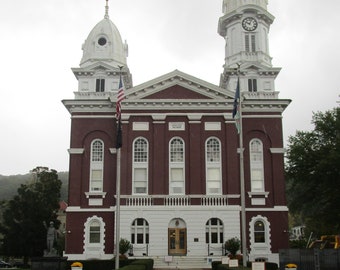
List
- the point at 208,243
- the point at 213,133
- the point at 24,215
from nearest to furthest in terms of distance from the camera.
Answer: the point at 208,243, the point at 213,133, the point at 24,215

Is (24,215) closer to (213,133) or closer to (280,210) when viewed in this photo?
(213,133)

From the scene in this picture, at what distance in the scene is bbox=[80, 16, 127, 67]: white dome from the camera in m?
50.8

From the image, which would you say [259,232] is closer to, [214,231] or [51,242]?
[214,231]

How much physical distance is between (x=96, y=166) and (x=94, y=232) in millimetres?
5723

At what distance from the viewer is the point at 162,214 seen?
4219cm

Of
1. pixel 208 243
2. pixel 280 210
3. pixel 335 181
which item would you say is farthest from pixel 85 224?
pixel 335 181

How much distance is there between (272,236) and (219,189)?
604 cm

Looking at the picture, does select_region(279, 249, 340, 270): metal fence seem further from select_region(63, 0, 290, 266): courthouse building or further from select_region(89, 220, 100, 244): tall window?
select_region(89, 220, 100, 244): tall window

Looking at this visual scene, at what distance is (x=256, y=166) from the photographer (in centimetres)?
4509

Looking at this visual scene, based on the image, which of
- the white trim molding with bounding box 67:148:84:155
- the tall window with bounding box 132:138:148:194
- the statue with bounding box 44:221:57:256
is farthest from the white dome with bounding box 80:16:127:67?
the statue with bounding box 44:221:57:256

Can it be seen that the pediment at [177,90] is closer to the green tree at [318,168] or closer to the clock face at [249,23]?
the green tree at [318,168]

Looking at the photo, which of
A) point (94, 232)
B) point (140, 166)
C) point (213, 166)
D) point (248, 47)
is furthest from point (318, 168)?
point (94, 232)

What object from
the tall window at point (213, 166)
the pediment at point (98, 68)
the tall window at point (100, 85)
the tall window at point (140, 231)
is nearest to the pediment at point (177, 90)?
the tall window at point (213, 166)

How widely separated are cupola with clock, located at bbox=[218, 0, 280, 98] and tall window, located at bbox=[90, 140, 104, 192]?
46.0ft
